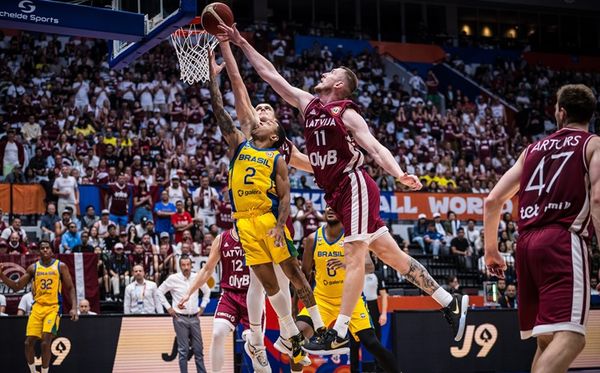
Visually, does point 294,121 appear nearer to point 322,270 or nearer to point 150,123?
point 150,123

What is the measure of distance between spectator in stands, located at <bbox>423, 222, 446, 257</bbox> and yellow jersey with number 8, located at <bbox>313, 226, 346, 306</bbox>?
11123 millimetres

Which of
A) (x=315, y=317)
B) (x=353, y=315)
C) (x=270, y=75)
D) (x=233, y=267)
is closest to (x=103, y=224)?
(x=233, y=267)

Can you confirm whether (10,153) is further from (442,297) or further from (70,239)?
(442,297)

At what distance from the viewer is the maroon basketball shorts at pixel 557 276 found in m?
5.34

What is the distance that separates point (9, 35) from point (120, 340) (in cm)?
1472

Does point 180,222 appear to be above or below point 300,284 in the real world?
above

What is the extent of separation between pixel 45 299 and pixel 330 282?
6.23 metres

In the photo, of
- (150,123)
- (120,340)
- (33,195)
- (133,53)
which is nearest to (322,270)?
(133,53)

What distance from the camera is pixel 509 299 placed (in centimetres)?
1948

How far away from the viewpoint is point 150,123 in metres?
22.4

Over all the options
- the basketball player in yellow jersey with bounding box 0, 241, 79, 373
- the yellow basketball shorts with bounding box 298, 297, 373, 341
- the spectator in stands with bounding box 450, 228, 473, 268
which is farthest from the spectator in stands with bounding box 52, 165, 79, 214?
the spectator in stands with bounding box 450, 228, 473, 268

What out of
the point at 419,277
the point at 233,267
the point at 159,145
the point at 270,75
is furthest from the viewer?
the point at 159,145

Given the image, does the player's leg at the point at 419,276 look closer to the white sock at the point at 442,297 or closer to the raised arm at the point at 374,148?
the white sock at the point at 442,297

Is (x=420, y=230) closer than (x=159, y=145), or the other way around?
(x=159, y=145)
